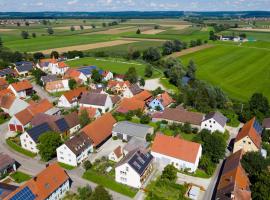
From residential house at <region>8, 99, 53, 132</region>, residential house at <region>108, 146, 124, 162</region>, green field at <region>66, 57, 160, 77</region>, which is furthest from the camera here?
green field at <region>66, 57, 160, 77</region>

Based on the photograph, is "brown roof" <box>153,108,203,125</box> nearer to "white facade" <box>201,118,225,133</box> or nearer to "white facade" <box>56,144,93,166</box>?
"white facade" <box>201,118,225,133</box>

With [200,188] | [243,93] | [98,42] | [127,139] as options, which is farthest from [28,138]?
[98,42]

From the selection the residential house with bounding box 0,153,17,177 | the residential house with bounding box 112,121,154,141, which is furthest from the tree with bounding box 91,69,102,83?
the residential house with bounding box 0,153,17,177

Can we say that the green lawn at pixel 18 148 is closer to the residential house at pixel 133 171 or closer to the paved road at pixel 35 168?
the paved road at pixel 35 168

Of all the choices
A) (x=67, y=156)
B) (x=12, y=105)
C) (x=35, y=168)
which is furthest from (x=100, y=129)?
(x=12, y=105)

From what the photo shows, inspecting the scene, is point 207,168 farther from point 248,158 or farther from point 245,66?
point 245,66

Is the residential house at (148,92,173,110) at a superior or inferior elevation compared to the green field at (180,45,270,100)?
superior
